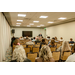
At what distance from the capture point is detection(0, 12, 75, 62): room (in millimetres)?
4605

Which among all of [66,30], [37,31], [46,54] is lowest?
→ [46,54]

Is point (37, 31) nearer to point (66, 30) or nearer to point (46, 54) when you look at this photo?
point (66, 30)

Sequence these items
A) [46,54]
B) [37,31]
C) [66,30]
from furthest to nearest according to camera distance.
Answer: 1. [37,31]
2. [66,30]
3. [46,54]

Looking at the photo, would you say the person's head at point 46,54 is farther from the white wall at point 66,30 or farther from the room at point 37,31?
the white wall at point 66,30

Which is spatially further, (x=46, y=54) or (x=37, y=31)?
(x=37, y=31)

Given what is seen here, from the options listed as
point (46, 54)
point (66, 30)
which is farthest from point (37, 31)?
point (46, 54)

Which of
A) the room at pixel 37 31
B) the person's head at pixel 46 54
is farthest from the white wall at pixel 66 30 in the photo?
the person's head at pixel 46 54

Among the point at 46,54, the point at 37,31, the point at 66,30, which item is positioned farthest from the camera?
the point at 37,31

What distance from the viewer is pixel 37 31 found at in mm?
24391

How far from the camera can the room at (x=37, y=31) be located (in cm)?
461
